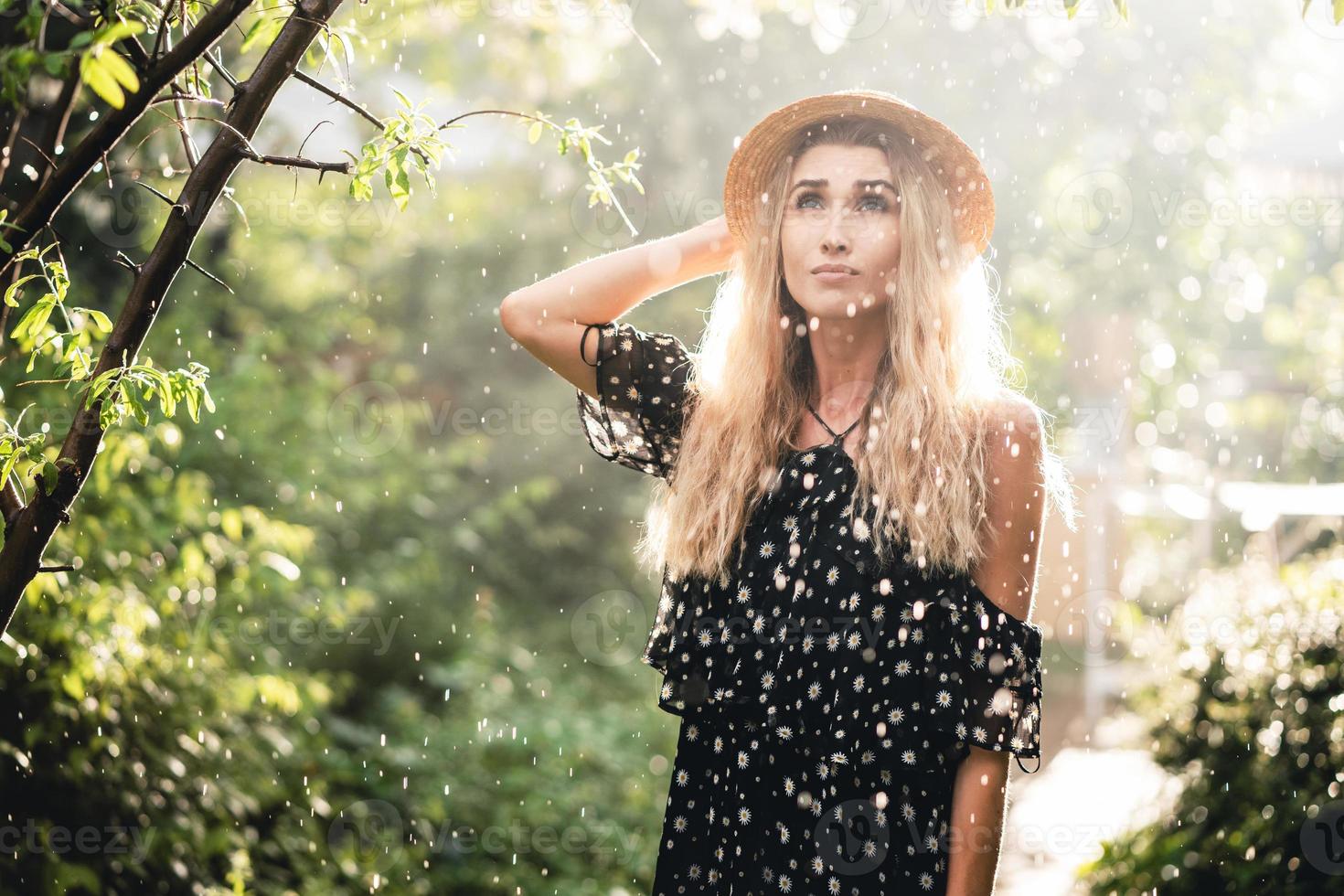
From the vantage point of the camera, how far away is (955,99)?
9.13 meters

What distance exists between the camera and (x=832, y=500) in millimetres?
1900

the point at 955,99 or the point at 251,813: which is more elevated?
the point at 955,99

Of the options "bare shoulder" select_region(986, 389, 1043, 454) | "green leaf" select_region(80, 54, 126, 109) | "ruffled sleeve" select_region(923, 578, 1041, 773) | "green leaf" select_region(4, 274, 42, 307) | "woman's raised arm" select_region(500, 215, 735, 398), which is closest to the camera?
"green leaf" select_region(80, 54, 126, 109)

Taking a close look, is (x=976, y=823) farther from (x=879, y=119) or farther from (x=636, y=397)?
(x=879, y=119)

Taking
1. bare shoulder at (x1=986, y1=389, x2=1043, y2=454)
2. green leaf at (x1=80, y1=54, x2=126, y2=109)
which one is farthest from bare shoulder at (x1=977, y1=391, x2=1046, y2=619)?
green leaf at (x1=80, y1=54, x2=126, y2=109)

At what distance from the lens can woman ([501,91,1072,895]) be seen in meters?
1.78

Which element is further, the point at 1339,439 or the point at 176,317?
the point at 1339,439

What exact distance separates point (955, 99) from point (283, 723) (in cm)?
696

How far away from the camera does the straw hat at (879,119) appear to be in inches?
78.5

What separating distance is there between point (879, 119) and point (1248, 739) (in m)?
2.73

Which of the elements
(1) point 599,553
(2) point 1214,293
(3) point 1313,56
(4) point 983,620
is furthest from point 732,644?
(3) point 1313,56

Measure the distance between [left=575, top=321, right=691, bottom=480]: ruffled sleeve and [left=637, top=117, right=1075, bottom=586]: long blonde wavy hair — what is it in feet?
0.13

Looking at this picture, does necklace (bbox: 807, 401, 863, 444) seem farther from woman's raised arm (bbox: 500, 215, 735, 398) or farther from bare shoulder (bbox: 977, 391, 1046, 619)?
woman's raised arm (bbox: 500, 215, 735, 398)

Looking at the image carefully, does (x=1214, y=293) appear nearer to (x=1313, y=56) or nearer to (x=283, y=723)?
(x=1313, y=56)
